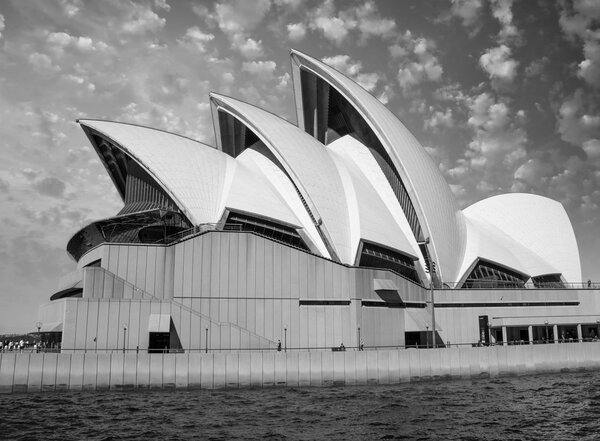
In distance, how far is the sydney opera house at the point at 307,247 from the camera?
120 feet

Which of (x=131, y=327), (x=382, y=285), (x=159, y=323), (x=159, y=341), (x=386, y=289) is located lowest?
(x=159, y=341)

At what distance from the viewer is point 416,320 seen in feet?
145

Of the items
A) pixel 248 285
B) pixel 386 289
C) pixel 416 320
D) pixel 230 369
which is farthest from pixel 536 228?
pixel 230 369

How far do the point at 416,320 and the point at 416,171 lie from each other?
1423 cm

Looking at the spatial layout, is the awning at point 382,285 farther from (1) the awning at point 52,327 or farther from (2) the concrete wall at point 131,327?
(1) the awning at point 52,327

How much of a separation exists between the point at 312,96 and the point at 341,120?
3.80 m

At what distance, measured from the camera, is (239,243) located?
3825cm

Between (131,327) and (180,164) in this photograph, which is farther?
(180,164)

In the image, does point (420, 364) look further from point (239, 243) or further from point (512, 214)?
point (512, 214)

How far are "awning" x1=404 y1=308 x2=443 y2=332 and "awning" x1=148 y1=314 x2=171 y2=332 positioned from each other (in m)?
18.8

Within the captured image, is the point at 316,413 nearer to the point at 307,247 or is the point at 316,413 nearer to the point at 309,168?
the point at 307,247

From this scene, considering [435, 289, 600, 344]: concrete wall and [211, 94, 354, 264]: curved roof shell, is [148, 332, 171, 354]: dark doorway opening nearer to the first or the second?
[211, 94, 354, 264]: curved roof shell

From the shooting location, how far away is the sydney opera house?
36.6 m

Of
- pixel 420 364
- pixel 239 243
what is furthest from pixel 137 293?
pixel 420 364
